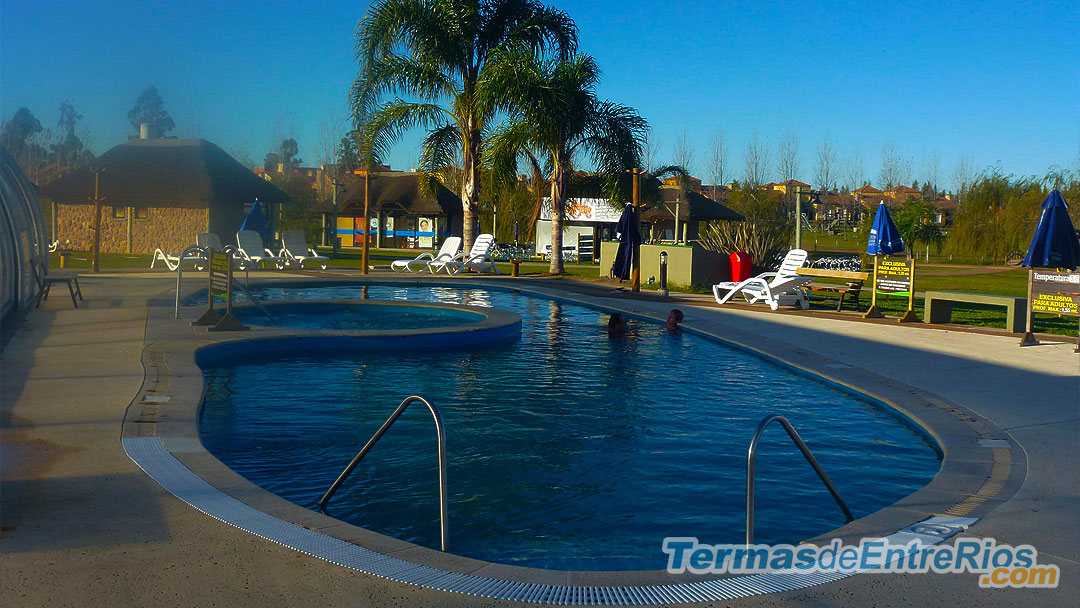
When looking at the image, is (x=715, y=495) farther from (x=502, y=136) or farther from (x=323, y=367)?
(x=502, y=136)

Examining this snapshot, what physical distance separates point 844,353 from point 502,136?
1657cm

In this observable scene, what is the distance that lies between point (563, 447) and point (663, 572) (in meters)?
2.92

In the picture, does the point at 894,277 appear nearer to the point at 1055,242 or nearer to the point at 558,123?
the point at 1055,242

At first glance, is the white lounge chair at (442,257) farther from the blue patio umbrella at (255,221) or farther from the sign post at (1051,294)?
the sign post at (1051,294)

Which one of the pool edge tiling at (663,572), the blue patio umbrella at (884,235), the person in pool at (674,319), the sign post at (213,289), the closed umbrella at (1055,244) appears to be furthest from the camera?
the blue patio umbrella at (884,235)

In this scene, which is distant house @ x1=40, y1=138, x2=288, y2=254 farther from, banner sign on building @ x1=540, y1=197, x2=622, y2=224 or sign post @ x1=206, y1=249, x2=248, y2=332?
sign post @ x1=206, y1=249, x2=248, y2=332

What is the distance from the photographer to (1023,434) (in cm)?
651

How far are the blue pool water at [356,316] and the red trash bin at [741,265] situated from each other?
868 centimetres

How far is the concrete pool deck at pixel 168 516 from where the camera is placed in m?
3.42

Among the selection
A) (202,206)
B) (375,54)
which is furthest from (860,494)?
(202,206)

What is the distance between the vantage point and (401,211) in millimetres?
51094

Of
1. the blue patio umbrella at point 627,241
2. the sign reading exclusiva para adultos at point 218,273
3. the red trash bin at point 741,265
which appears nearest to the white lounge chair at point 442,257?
the blue patio umbrella at point 627,241

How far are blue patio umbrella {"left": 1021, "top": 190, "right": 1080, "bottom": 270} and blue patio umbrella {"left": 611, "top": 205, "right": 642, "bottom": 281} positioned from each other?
9744 mm

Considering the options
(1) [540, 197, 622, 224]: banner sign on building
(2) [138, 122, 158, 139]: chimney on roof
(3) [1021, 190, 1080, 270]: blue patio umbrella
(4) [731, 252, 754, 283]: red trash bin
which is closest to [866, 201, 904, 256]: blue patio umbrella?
(3) [1021, 190, 1080, 270]: blue patio umbrella
